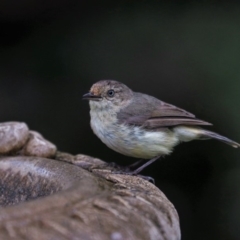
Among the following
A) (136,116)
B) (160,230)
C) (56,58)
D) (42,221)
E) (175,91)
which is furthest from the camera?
(56,58)

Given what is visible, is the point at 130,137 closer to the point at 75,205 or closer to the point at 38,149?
the point at 38,149

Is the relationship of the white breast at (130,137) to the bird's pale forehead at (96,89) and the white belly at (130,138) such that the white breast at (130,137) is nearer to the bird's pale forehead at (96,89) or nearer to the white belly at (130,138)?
the white belly at (130,138)

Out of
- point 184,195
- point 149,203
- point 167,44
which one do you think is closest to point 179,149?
point 184,195

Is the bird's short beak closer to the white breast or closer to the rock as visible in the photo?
the white breast

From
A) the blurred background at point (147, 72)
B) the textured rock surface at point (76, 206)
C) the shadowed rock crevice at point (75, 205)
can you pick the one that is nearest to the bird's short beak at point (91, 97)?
the shadowed rock crevice at point (75, 205)

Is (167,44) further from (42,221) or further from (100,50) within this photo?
(42,221)

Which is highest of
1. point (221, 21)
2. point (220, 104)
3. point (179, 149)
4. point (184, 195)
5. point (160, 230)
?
point (221, 21)
